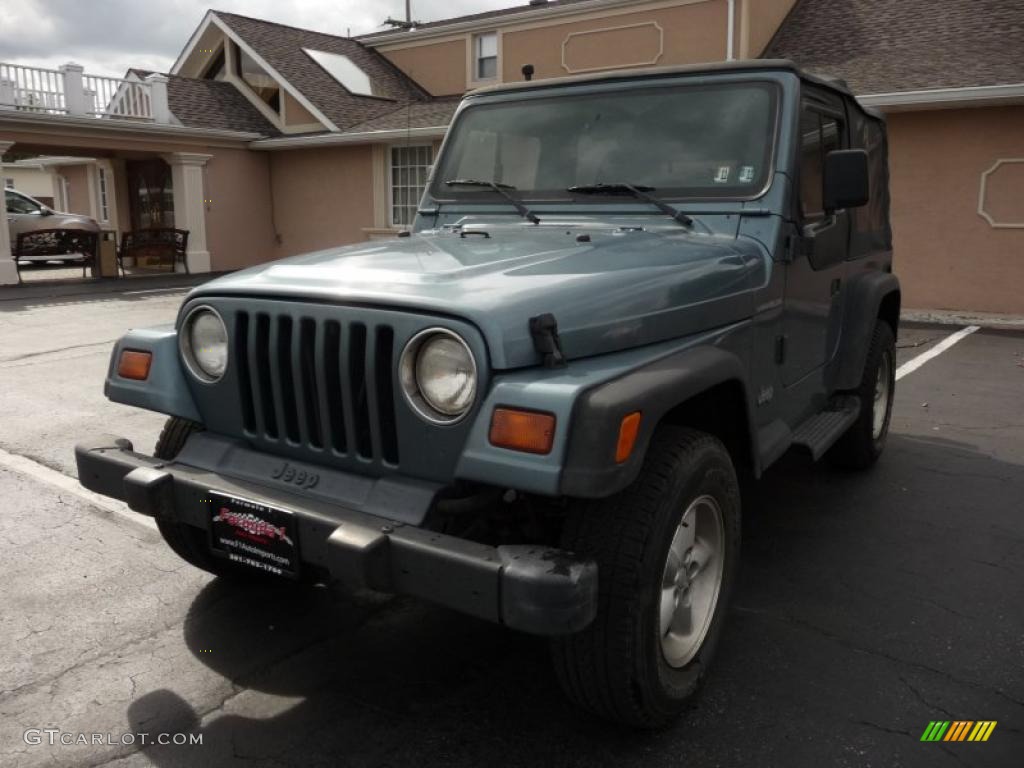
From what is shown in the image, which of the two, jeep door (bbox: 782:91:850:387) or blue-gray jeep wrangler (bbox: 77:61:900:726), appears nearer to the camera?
blue-gray jeep wrangler (bbox: 77:61:900:726)

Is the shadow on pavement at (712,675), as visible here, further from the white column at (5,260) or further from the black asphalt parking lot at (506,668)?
the white column at (5,260)

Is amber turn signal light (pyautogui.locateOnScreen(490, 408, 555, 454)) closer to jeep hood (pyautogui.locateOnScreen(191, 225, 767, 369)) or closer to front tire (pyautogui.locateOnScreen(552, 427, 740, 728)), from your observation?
jeep hood (pyautogui.locateOnScreen(191, 225, 767, 369))

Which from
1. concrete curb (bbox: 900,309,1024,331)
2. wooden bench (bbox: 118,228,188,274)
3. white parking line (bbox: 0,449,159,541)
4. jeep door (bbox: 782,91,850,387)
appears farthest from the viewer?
wooden bench (bbox: 118,228,188,274)

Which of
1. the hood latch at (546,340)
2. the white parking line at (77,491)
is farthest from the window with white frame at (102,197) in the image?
the hood latch at (546,340)

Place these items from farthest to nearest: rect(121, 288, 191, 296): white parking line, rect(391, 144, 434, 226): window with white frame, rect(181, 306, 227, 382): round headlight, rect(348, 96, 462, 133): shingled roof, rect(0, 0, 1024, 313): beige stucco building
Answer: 1. rect(391, 144, 434, 226): window with white frame
2. rect(348, 96, 462, 133): shingled roof
3. rect(121, 288, 191, 296): white parking line
4. rect(0, 0, 1024, 313): beige stucco building
5. rect(181, 306, 227, 382): round headlight

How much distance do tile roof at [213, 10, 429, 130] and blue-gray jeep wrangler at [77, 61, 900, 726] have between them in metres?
15.7

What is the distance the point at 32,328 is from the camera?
10.4 metres

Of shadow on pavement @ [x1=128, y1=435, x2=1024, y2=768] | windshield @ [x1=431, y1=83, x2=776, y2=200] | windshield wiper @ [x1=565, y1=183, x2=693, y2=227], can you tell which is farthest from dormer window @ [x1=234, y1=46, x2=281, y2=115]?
shadow on pavement @ [x1=128, y1=435, x2=1024, y2=768]

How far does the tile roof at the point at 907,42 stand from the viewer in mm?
11463

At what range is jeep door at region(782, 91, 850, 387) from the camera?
3.51 m

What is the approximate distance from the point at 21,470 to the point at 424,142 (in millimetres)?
12403

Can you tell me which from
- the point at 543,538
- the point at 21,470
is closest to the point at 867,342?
the point at 543,538

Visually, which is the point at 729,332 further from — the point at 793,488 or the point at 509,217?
the point at 793,488
